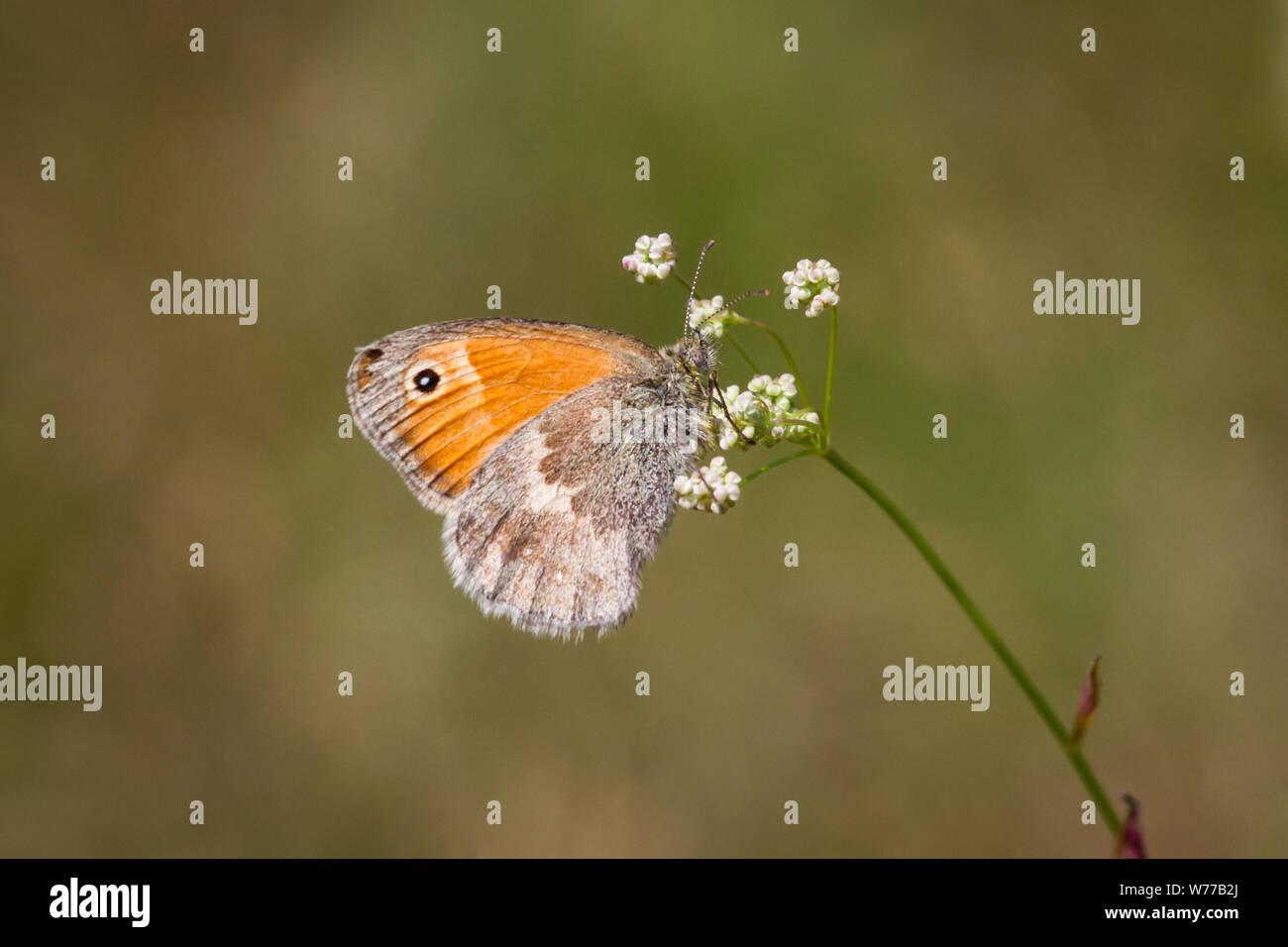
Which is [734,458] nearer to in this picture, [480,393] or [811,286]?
[480,393]

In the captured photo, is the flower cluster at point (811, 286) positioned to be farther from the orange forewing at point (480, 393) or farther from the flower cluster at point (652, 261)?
the orange forewing at point (480, 393)

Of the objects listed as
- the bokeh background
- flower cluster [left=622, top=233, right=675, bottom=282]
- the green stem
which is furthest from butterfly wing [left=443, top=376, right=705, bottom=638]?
the bokeh background

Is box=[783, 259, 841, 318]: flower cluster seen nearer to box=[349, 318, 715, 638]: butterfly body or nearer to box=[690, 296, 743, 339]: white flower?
box=[690, 296, 743, 339]: white flower

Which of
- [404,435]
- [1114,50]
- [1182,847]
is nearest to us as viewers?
[404,435]

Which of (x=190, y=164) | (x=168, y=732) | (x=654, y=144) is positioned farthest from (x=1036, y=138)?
(x=168, y=732)

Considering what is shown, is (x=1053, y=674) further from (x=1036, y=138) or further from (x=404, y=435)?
(x=404, y=435)

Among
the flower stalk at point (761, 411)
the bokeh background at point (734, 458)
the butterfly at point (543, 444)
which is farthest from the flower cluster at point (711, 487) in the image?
the bokeh background at point (734, 458)

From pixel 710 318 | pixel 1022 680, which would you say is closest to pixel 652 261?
pixel 710 318
